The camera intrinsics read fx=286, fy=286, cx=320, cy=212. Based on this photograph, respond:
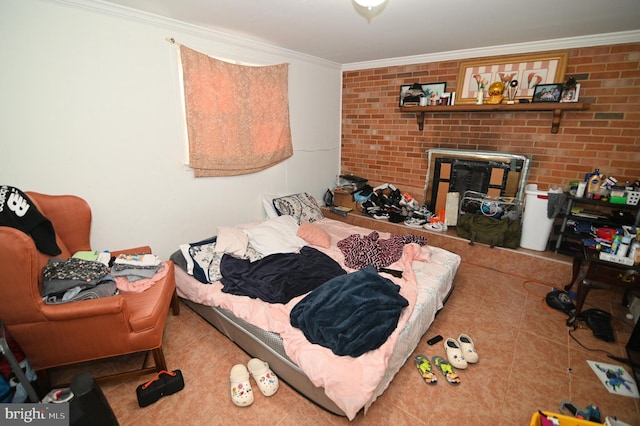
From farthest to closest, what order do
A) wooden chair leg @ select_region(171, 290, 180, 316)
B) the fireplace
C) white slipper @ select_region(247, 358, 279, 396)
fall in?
the fireplace, wooden chair leg @ select_region(171, 290, 180, 316), white slipper @ select_region(247, 358, 279, 396)

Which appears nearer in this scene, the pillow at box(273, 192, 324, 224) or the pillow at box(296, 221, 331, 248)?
the pillow at box(296, 221, 331, 248)

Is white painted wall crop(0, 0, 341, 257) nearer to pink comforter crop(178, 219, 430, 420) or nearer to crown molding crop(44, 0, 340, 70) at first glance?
crown molding crop(44, 0, 340, 70)

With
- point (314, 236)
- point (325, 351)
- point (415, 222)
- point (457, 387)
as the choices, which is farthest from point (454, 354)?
point (415, 222)

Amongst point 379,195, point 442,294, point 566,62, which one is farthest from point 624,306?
point 379,195

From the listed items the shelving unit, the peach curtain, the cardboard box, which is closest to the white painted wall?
the peach curtain

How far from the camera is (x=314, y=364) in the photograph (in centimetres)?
151

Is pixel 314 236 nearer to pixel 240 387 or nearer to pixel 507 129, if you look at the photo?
pixel 240 387

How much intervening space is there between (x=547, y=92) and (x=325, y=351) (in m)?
3.13

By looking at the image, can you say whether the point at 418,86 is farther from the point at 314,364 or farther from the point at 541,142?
the point at 314,364

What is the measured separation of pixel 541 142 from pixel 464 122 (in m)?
0.79

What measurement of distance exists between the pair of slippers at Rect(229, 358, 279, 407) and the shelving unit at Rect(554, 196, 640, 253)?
2893 mm

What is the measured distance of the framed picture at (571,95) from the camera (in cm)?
264

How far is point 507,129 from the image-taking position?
3.13 meters

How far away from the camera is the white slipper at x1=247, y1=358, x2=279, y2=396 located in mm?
1669
